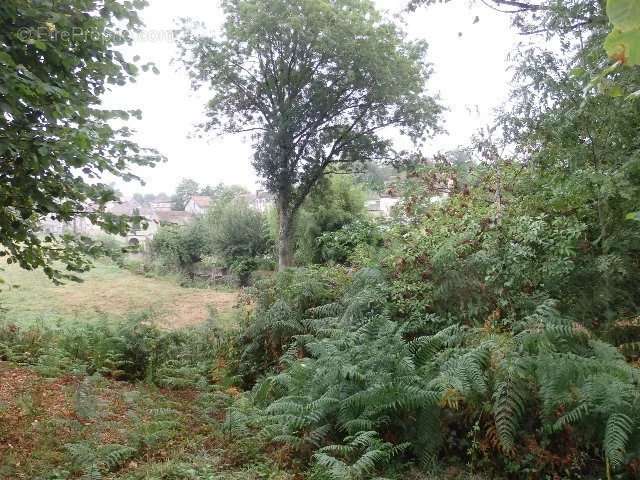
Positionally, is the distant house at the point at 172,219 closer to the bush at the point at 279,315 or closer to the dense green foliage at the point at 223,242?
the dense green foliage at the point at 223,242

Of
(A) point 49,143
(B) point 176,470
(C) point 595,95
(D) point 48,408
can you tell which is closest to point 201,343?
(D) point 48,408

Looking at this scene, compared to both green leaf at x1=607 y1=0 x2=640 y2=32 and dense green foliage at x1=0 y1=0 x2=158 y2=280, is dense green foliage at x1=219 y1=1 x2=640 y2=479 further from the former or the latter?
dense green foliage at x1=0 y1=0 x2=158 y2=280

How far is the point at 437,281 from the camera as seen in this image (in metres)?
6.12

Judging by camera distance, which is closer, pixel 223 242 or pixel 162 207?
pixel 223 242

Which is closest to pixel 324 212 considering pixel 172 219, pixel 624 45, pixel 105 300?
pixel 172 219

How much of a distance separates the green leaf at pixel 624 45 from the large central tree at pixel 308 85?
1445 cm

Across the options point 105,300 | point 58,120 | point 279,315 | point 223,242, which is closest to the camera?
point 58,120

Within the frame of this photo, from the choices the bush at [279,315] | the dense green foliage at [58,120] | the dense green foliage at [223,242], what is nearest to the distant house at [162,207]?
the dense green foliage at [223,242]

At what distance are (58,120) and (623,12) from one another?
380cm

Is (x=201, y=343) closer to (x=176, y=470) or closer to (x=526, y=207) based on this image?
(x=176, y=470)

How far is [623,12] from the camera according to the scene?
56 centimetres

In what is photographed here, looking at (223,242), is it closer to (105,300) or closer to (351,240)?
(105,300)

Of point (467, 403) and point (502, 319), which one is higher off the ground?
point (502, 319)

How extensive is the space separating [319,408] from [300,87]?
13.0 m
